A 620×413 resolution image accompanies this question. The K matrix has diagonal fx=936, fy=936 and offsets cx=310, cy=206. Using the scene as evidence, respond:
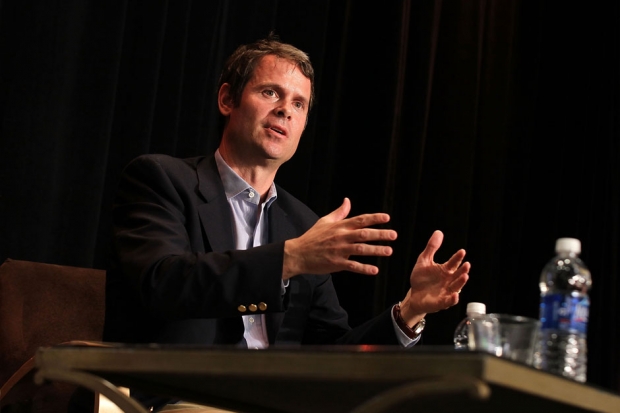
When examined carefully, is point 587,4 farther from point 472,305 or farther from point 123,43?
point 472,305

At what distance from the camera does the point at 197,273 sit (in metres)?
1.87

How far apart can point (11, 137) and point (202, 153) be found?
650mm

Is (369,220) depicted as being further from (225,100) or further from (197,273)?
(225,100)

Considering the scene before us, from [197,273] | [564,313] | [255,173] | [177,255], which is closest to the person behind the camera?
[564,313]

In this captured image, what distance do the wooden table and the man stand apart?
44 centimetres

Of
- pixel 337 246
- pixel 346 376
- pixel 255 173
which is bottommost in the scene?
pixel 346 376

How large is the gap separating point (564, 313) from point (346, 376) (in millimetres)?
466

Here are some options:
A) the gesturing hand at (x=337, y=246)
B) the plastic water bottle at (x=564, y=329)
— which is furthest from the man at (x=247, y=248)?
the plastic water bottle at (x=564, y=329)

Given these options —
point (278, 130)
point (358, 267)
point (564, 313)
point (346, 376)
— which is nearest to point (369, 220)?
point (358, 267)

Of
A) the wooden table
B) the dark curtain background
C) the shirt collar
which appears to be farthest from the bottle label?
the dark curtain background

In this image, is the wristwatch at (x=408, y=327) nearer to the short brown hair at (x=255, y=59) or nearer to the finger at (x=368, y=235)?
the finger at (x=368, y=235)

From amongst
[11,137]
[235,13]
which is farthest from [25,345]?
[235,13]

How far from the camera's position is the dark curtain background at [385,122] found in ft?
8.78

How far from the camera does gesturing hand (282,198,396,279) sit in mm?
1611
